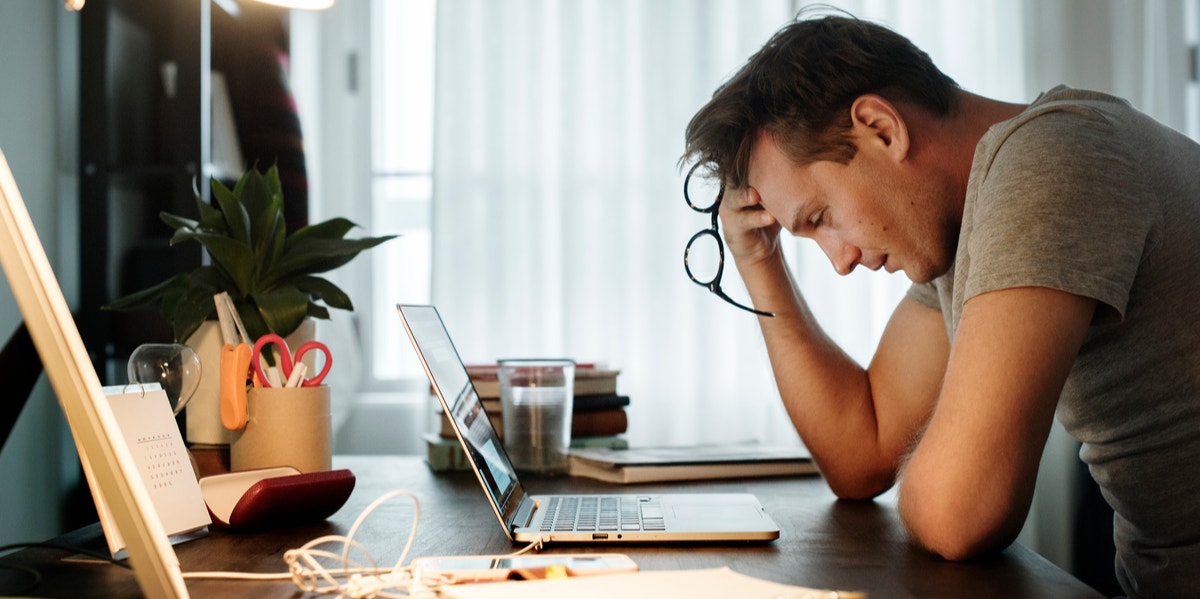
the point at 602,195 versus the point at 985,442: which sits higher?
the point at 602,195

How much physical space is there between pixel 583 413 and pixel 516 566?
2.70 feet

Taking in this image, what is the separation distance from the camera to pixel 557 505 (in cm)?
111

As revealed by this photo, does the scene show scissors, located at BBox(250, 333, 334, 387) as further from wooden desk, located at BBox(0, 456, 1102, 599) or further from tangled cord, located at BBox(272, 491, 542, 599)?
tangled cord, located at BBox(272, 491, 542, 599)

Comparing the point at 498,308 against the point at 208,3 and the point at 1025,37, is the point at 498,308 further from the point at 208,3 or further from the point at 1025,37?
the point at 1025,37

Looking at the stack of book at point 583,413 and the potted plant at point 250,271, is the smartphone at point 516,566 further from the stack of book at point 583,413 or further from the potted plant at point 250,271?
the stack of book at point 583,413

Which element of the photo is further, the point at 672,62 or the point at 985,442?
the point at 672,62

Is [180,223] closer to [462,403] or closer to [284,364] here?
[284,364]

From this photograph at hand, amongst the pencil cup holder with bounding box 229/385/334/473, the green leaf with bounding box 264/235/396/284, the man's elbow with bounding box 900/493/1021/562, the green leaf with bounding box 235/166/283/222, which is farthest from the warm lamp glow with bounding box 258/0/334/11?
the man's elbow with bounding box 900/493/1021/562

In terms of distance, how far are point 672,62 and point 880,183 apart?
1876 mm

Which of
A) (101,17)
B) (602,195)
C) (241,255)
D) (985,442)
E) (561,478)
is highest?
(101,17)

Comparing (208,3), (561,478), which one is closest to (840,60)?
(561,478)

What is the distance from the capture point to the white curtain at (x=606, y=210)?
291cm

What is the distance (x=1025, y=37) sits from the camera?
9.81ft

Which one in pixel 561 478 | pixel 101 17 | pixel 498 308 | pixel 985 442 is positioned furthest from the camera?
pixel 498 308
